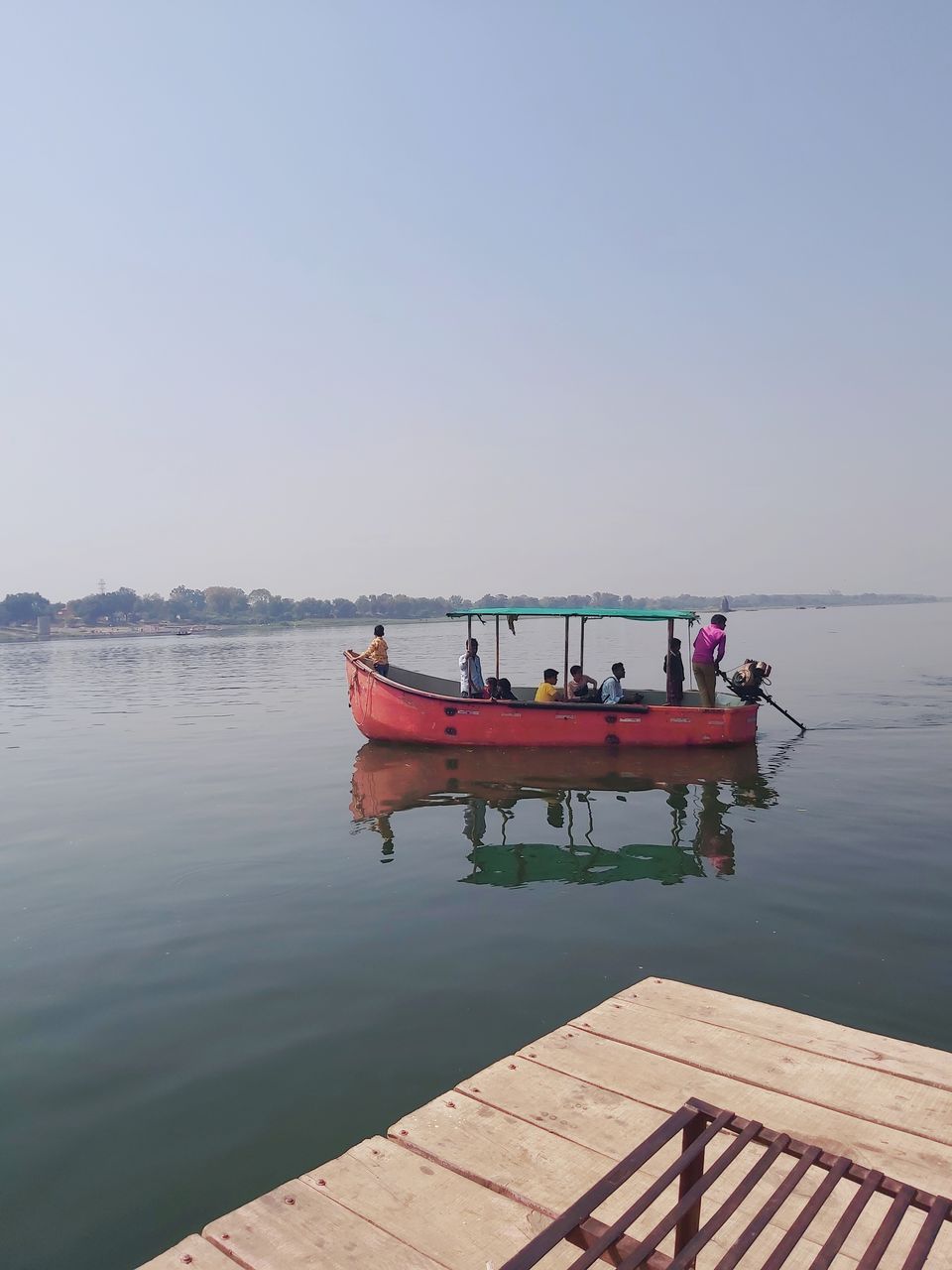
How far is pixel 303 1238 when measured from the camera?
140 inches

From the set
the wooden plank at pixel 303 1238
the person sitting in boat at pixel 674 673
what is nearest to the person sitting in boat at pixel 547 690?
the person sitting in boat at pixel 674 673

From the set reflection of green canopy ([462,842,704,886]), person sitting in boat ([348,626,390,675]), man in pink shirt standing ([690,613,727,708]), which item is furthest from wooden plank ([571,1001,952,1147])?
person sitting in boat ([348,626,390,675])

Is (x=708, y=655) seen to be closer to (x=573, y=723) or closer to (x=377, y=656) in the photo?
(x=573, y=723)

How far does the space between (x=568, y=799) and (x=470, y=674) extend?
5.04m

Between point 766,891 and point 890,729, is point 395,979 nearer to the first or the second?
point 766,891

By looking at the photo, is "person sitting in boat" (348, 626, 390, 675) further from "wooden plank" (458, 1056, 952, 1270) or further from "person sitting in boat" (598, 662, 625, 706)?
"wooden plank" (458, 1056, 952, 1270)

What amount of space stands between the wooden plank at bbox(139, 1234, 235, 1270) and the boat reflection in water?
7159mm

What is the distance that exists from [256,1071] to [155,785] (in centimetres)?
1159

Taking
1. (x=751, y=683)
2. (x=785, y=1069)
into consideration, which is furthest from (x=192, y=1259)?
(x=751, y=683)

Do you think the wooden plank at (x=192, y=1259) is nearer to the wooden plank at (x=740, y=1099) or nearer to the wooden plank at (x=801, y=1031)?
the wooden plank at (x=740, y=1099)

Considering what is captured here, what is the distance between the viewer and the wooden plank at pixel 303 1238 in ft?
11.2

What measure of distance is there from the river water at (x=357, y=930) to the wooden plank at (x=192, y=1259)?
1.42 meters

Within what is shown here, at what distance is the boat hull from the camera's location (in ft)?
57.6

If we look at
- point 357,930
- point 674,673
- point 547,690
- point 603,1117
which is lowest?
point 357,930
